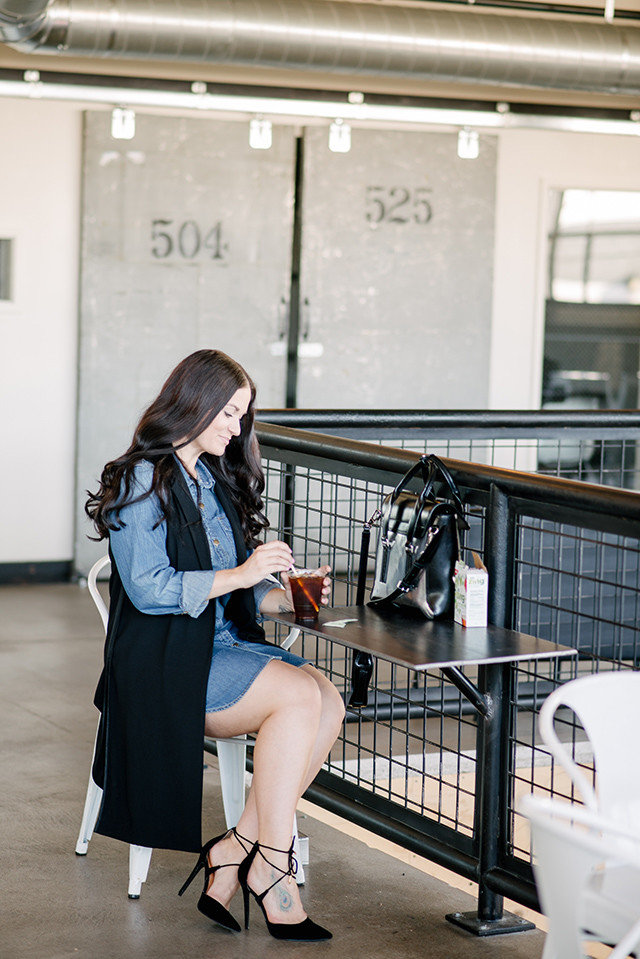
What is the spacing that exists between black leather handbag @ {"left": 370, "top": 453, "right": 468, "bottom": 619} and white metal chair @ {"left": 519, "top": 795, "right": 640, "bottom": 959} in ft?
3.04

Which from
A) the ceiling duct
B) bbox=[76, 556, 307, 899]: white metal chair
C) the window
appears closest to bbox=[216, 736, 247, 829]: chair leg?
bbox=[76, 556, 307, 899]: white metal chair

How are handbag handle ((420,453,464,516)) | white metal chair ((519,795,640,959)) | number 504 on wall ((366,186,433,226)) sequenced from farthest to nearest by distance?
number 504 on wall ((366,186,433,226)), handbag handle ((420,453,464,516)), white metal chair ((519,795,640,959))

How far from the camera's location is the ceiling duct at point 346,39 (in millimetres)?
5375

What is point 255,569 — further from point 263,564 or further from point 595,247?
point 595,247

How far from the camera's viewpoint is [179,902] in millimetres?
2977

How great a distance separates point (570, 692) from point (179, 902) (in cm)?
134

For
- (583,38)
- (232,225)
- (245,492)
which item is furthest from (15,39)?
(245,492)

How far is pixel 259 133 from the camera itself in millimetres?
6820

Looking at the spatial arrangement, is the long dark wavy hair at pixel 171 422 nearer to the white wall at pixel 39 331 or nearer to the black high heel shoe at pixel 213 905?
the black high heel shoe at pixel 213 905

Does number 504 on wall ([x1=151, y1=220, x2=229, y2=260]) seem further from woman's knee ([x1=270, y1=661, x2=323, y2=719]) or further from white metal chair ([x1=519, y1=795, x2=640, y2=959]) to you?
white metal chair ([x1=519, y1=795, x2=640, y2=959])

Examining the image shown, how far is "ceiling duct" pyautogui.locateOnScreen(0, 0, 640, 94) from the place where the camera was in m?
5.38

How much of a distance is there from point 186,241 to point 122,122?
2.28ft

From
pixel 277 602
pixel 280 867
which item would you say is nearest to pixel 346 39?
pixel 277 602

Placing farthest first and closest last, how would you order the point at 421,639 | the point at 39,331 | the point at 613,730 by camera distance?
the point at 39,331
the point at 421,639
the point at 613,730
